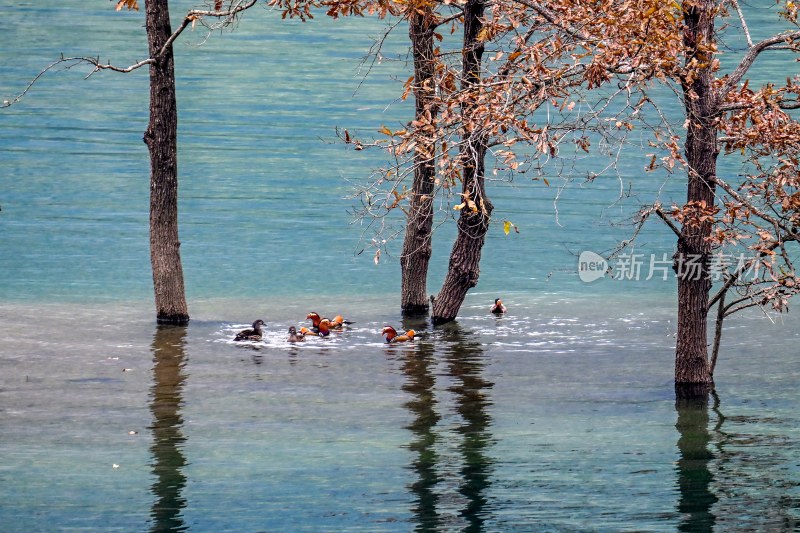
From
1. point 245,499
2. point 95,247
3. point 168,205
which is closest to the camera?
point 245,499

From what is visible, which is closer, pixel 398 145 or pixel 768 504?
pixel 768 504

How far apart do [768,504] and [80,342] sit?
1146 centimetres

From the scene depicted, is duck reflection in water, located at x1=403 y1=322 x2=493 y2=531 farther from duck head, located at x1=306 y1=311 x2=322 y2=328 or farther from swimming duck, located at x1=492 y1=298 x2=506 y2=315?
duck head, located at x1=306 y1=311 x2=322 y2=328

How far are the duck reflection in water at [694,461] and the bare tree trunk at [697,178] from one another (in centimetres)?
66

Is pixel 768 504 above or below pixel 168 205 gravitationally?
below

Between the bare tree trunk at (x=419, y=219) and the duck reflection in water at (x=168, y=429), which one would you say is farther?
the bare tree trunk at (x=419, y=219)

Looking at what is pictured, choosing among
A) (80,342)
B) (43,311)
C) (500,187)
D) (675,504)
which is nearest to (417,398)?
(675,504)

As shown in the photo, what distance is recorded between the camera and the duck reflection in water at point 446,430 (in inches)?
516

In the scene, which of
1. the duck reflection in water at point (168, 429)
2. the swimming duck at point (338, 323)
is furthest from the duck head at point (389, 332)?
the duck reflection in water at point (168, 429)

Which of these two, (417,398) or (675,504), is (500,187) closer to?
(417,398)

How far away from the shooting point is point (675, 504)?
13.3 m

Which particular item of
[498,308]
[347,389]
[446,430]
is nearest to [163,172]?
[347,389]

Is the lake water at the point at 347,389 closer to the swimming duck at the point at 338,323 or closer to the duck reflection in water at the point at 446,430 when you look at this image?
the duck reflection in water at the point at 446,430

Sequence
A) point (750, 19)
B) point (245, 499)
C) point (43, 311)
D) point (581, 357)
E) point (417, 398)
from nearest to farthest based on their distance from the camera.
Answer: point (245, 499) < point (417, 398) < point (581, 357) < point (43, 311) < point (750, 19)
